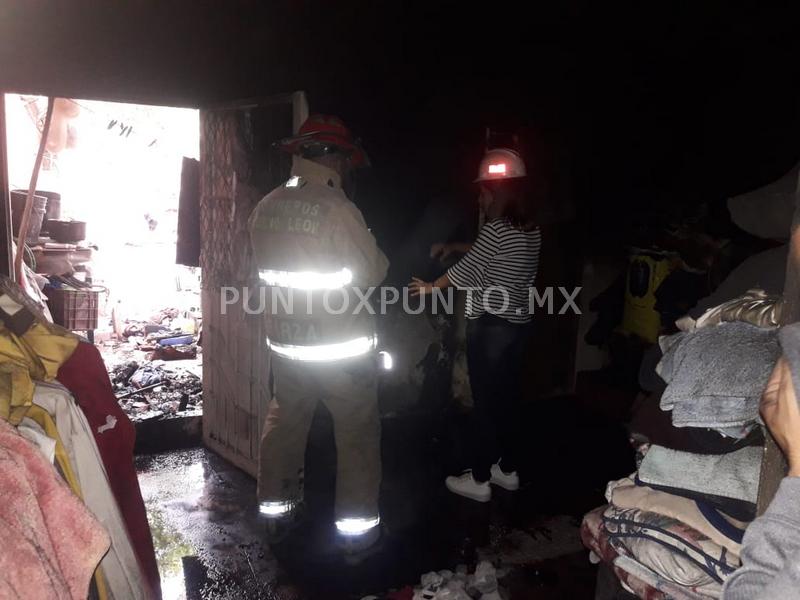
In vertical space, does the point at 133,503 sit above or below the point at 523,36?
below

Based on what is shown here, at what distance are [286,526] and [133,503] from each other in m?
1.56

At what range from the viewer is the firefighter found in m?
2.77

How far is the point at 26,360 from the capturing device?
56.6 inches

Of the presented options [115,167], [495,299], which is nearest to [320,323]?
[495,299]

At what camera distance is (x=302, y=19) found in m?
3.24

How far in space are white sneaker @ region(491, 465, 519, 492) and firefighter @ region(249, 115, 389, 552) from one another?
1.00 metres

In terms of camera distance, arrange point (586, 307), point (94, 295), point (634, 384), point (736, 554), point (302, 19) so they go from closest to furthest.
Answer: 1. point (736, 554)
2. point (302, 19)
3. point (634, 384)
4. point (586, 307)
5. point (94, 295)

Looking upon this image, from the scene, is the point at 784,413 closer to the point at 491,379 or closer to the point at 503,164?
the point at 491,379

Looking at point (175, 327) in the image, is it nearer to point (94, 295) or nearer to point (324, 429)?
point (94, 295)

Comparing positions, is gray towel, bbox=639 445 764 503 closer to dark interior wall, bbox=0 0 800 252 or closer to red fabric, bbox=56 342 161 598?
red fabric, bbox=56 342 161 598

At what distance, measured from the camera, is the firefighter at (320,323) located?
2.77 metres

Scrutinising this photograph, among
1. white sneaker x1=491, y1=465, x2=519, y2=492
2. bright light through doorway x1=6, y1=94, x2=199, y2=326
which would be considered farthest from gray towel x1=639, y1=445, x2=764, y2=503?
bright light through doorway x1=6, y1=94, x2=199, y2=326

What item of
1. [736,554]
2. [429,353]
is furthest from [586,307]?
[736,554]

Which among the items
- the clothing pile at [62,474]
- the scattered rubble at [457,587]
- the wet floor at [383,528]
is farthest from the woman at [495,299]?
the clothing pile at [62,474]
